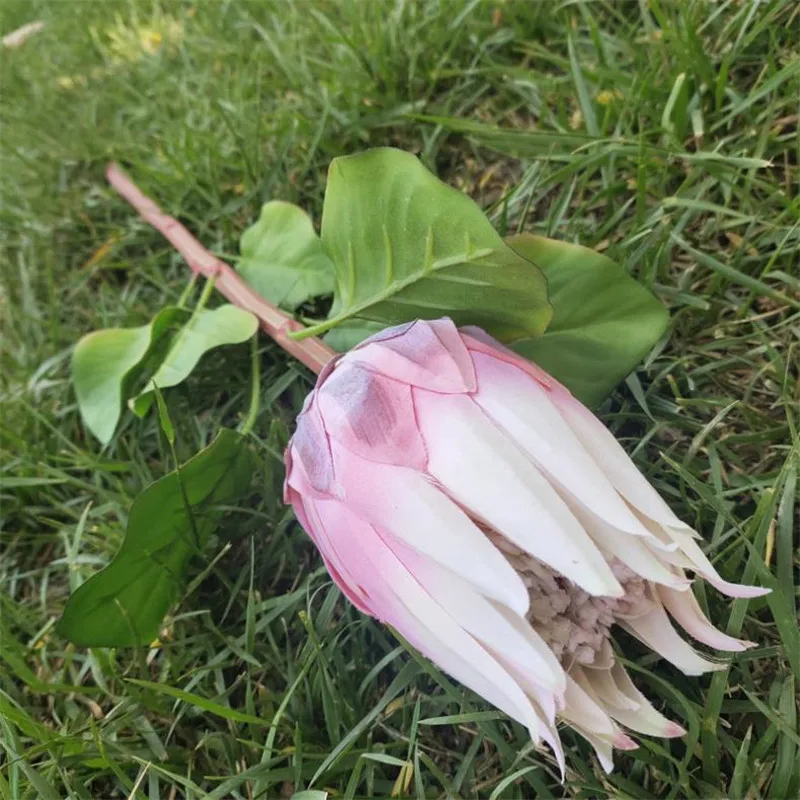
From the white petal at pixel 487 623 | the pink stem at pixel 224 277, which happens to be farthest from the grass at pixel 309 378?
the white petal at pixel 487 623

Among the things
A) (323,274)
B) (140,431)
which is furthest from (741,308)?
(140,431)

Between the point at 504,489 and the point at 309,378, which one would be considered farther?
the point at 309,378

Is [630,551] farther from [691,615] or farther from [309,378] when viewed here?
[309,378]

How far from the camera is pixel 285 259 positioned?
0.69 m

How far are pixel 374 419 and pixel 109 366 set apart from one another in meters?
0.36

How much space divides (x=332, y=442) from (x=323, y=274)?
0.27m

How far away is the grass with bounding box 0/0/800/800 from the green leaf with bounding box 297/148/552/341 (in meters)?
0.14

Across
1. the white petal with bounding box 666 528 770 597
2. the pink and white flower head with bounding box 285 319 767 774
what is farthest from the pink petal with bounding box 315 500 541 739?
the white petal with bounding box 666 528 770 597

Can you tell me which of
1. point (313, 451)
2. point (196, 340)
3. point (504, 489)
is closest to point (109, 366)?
point (196, 340)

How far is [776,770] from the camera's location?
0.45 m

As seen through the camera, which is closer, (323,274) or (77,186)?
(323,274)

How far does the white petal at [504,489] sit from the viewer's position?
367 mm

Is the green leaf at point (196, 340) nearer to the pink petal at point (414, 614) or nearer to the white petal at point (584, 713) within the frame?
the pink petal at point (414, 614)

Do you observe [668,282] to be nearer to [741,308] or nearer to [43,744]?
[741,308]
